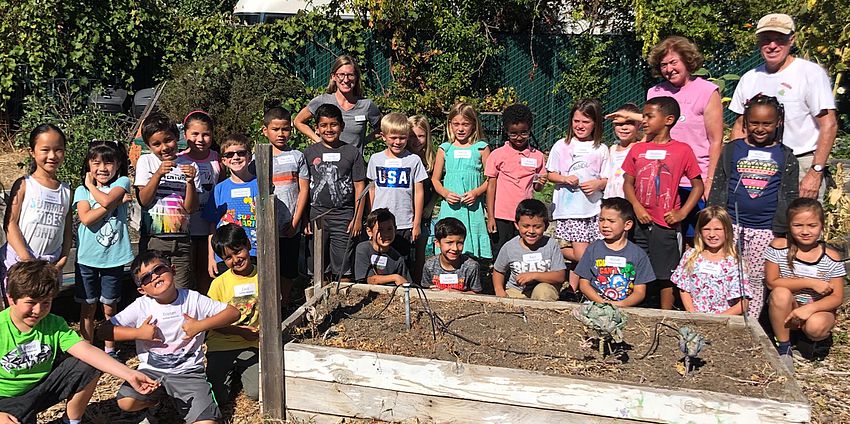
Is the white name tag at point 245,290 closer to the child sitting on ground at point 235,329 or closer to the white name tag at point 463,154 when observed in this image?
the child sitting on ground at point 235,329

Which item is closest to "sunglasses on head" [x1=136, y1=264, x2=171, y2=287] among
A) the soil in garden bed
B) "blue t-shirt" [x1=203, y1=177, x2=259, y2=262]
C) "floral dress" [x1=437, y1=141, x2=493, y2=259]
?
the soil in garden bed

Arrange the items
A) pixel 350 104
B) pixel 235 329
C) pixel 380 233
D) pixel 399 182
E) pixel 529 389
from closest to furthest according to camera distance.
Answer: pixel 529 389 < pixel 235 329 < pixel 380 233 < pixel 399 182 < pixel 350 104

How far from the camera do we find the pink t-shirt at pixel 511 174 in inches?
205

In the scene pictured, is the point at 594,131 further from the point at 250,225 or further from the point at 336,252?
the point at 250,225

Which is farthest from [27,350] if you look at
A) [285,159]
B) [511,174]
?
[511,174]

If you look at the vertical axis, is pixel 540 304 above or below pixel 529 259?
below

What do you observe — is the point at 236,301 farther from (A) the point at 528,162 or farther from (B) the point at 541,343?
(A) the point at 528,162

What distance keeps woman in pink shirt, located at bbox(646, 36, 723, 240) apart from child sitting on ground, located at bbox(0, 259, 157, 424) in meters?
3.45

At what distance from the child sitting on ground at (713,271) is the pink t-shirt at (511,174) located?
1.20 m

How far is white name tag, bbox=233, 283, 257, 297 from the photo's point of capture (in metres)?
4.20

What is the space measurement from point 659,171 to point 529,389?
6.47 feet

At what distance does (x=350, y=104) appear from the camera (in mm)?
5648

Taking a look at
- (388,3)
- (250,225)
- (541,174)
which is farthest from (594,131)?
(388,3)

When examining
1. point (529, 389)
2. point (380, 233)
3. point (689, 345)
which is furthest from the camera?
point (380, 233)
